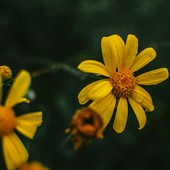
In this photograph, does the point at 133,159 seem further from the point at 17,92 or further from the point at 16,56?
the point at 17,92

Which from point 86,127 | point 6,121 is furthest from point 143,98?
point 6,121

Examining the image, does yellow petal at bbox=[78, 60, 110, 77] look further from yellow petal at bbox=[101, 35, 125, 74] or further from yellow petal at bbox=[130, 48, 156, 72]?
yellow petal at bbox=[130, 48, 156, 72]

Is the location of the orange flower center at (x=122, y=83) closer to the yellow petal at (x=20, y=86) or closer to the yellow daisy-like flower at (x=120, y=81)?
the yellow daisy-like flower at (x=120, y=81)

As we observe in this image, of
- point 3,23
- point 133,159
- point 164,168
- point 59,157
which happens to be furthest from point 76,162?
point 3,23

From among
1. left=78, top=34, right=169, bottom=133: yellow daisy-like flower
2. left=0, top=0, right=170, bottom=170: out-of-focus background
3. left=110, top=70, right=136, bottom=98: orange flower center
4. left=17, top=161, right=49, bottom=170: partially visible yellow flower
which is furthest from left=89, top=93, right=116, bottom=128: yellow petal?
left=0, top=0, right=170, bottom=170: out-of-focus background

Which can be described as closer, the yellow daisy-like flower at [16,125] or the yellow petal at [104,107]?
the yellow daisy-like flower at [16,125]

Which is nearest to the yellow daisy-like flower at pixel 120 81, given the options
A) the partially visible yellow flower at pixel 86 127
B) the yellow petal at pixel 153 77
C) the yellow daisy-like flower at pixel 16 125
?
the yellow petal at pixel 153 77

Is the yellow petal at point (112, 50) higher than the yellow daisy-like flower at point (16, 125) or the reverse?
higher
